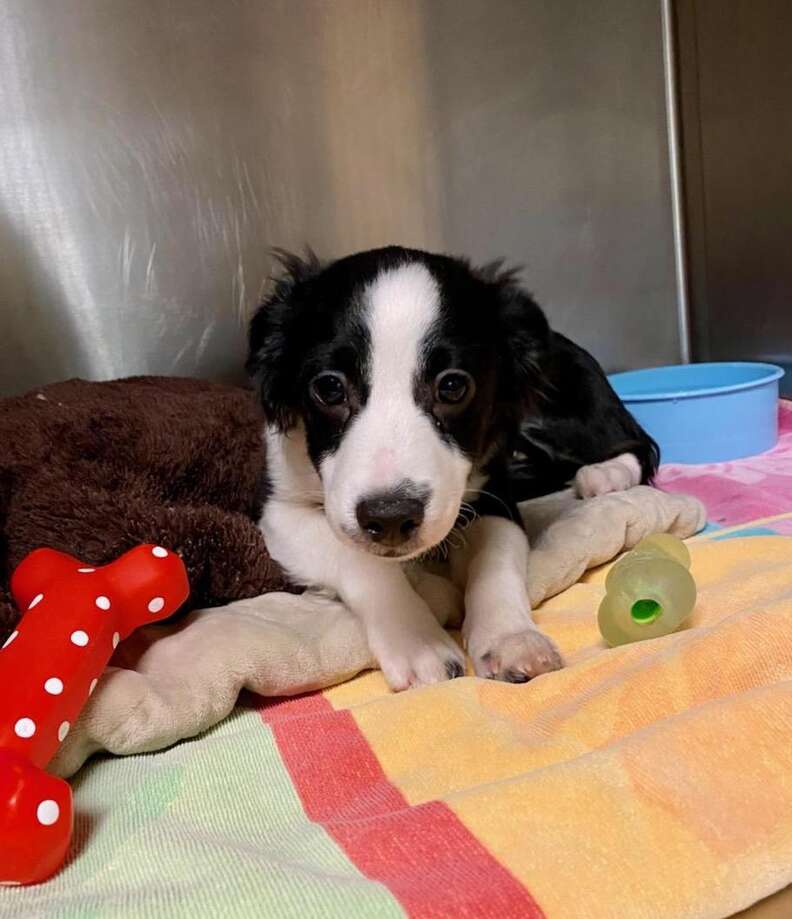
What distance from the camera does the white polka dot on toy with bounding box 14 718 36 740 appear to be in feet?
3.09

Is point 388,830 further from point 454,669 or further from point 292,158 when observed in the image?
point 292,158

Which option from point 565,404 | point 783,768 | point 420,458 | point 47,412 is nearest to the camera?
point 783,768

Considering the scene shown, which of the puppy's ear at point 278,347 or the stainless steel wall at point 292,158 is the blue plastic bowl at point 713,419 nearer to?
the stainless steel wall at point 292,158

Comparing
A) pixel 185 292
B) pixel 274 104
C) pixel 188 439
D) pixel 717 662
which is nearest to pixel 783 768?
pixel 717 662

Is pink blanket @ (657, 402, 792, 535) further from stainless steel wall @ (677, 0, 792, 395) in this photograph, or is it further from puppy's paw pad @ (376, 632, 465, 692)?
puppy's paw pad @ (376, 632, 465, 692)

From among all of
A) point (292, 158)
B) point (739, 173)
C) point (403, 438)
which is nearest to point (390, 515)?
point (403, 438)

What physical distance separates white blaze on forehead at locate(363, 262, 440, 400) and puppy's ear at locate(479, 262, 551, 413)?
0.26 metres

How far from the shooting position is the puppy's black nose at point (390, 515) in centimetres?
122

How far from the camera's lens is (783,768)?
0.87 metres

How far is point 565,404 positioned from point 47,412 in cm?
121

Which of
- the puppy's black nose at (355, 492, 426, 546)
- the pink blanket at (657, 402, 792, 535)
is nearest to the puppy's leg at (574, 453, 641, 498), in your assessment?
the pink blanket at (657, 402, 792, 535)

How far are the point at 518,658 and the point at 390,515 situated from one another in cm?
26

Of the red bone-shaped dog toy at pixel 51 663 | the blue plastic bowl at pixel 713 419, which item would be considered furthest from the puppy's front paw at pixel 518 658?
the blue plastic bowl at pixel 713 419

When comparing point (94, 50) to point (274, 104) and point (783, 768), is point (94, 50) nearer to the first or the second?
point (274, 104)
